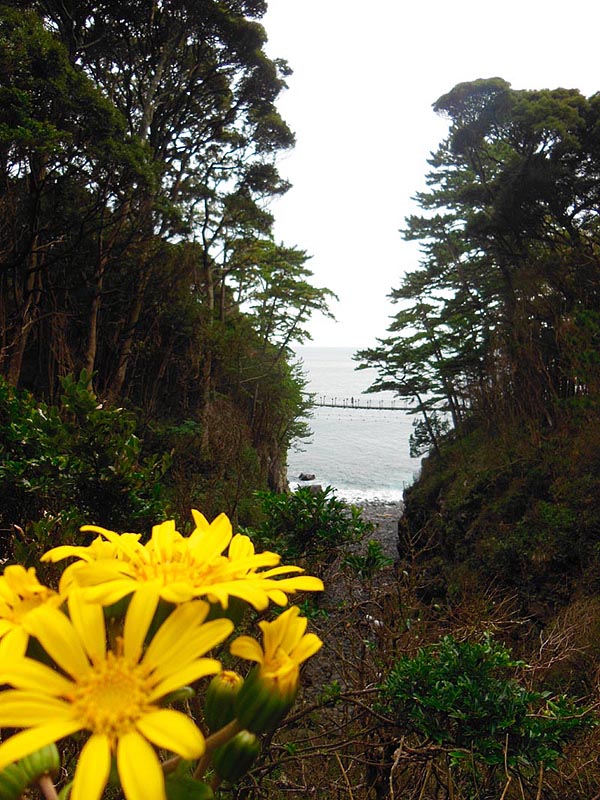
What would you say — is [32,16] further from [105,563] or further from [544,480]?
[544,480]

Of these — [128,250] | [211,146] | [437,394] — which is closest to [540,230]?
[437,394]

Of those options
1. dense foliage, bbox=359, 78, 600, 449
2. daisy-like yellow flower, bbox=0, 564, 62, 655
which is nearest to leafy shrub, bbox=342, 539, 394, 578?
daisy-like yellow flower, bbox=0, 564, 62, 655

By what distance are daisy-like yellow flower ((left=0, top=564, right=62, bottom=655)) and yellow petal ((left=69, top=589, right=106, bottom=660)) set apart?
41 millimetres

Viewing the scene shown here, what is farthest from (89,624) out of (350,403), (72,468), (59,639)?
(350,403)

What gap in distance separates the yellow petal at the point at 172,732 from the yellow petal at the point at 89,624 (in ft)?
0.27

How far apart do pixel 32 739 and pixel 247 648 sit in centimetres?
21

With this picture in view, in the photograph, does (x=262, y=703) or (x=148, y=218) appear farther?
(x=148, y=218)

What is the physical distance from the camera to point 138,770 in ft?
1.20

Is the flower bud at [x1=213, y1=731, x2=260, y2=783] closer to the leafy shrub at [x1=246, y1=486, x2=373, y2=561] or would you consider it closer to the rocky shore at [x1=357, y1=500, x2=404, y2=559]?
the leafy shrub at [x1=246, y1=486, x2=373, y2=561]

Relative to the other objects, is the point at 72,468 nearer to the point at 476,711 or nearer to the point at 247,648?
the point at 476,711

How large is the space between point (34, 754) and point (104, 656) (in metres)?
0.09

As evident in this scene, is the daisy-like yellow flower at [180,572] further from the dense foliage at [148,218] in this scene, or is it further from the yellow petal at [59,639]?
the dense foliage at [148,218]

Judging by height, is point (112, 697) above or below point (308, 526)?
above

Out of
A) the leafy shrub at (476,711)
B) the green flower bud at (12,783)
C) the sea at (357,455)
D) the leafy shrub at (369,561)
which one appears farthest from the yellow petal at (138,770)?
the sea at (357,455)
